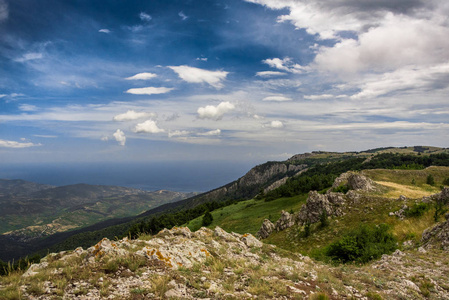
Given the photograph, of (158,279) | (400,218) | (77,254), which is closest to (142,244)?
(77,254)

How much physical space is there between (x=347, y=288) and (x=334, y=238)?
17756 mm

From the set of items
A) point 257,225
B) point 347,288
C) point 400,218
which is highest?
point 347,288

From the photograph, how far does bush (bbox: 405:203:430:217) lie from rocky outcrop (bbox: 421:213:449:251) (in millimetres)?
4790

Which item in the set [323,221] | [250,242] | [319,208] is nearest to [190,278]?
[250,242]

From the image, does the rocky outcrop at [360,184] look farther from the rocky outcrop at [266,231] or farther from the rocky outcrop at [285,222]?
the rocky outcrop at [266,231]

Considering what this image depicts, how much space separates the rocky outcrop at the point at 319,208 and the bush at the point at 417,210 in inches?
285

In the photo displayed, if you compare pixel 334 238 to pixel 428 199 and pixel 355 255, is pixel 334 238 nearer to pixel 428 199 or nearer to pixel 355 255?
pixel 355 255

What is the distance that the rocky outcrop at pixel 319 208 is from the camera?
98.6 feet

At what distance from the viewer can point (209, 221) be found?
187 feet

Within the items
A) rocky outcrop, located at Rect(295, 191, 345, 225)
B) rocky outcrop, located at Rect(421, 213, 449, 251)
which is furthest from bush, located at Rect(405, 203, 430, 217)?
rocky outcrop, located at Rect(295, 191, 345, 225)

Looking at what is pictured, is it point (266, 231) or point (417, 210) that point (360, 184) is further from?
point (266, 231)

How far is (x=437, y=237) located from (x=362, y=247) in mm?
7068

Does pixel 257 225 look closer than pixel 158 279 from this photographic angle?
No

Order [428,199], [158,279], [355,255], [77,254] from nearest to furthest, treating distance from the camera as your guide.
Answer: [158,279], [77,254], [355,255], [428,199]
